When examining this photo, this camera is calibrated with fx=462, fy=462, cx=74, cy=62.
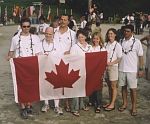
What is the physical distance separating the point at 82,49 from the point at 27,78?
3.83 feet

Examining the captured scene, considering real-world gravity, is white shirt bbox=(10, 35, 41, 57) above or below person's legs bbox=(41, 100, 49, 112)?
above

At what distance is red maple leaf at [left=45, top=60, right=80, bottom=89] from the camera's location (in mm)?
8602

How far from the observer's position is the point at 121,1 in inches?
2304

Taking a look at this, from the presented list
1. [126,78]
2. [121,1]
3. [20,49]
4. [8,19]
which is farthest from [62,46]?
[121,1]

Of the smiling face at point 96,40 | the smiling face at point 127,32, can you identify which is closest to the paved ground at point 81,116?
the smiling face at point 96,40

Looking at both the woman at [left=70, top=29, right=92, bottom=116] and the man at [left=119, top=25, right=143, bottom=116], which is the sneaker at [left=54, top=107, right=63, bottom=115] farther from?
the man at [left=119, top=25, right=143, bottom=116]

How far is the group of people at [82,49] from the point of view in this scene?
8.60 m

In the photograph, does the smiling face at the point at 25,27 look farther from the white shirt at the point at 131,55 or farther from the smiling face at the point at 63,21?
the white shirt at the point at 131,55

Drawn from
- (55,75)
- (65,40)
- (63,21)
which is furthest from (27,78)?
(63,21)

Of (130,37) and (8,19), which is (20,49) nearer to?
(130,37)

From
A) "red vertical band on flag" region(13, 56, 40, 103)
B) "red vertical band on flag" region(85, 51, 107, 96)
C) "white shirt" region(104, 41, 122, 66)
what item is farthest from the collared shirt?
"white shirt" region(104, 41, 122, 66)

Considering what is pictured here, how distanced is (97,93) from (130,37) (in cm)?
131

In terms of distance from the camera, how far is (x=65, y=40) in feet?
29.2

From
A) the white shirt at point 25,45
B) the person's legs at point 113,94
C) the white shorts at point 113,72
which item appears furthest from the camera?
the person's legs at point 113,94
